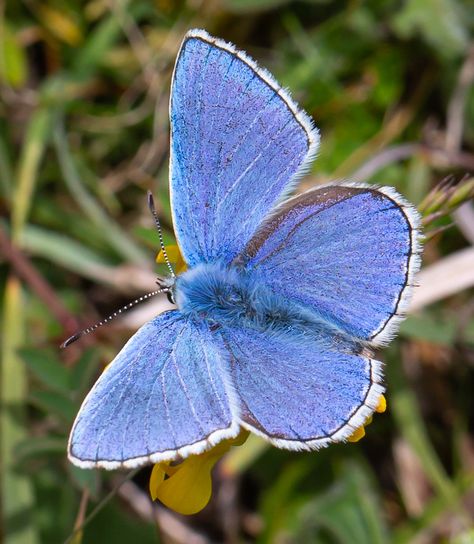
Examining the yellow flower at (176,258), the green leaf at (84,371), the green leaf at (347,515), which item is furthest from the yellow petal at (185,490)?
the green leaf at (347,515)

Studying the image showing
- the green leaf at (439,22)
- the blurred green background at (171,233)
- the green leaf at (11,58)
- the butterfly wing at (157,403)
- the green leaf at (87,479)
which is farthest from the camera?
the green leaf at (11,58)

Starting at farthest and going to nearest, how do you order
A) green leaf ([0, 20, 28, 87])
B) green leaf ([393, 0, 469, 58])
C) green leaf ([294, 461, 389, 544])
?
green leaf ([0, 20, 28, 87])
green leaf ([393, 0, 469, 58])
green leaf ([294, 461, 389, 544])

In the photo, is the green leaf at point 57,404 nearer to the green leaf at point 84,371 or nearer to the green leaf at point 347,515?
the green leaf at point 84,371

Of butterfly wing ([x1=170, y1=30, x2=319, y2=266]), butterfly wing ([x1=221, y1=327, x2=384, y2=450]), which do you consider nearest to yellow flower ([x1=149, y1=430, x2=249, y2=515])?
butterfly wing ([x1=221, y1=327, x2=384, y2=450])

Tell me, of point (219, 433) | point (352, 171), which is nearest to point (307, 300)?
point (219, 433)

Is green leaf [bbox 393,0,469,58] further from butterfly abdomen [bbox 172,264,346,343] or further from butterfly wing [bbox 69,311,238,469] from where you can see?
butterfly wing [bbox 69,311,238,469]

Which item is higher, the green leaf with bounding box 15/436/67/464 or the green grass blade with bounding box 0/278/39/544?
the green leaf with bounding box 15/436/67/464

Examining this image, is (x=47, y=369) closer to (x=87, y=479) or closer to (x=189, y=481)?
(x=87, y=479)
